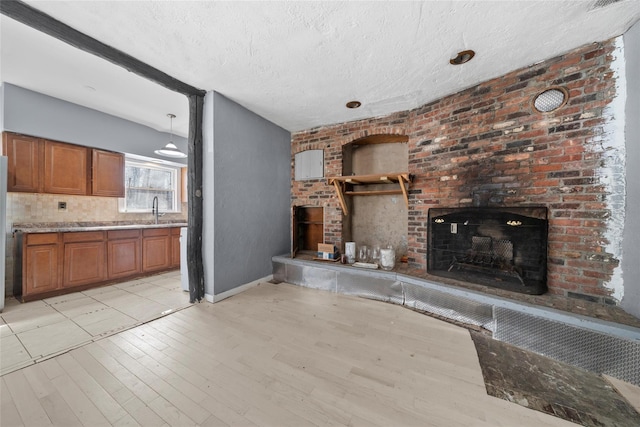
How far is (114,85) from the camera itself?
9.39 feet

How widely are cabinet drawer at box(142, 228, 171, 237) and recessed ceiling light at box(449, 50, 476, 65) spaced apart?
16.0ft

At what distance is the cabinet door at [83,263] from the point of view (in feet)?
10.2

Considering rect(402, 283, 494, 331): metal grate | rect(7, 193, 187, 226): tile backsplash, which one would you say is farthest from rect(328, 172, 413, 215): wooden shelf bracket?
rect(7, 193, 187, 226): tile backsplash

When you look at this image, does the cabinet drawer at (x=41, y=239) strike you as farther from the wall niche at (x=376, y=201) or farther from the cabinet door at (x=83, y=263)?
the wall niche at (x=376, y=201)

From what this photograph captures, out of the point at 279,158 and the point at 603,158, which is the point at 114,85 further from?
the point at 603,158

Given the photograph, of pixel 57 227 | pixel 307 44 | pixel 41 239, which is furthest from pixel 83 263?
pixel 307 44

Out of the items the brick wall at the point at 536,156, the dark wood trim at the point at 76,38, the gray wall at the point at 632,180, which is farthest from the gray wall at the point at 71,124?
the gray wall at the point at 632,180

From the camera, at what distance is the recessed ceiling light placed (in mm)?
2096

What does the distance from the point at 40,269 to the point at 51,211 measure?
1006 millimetres

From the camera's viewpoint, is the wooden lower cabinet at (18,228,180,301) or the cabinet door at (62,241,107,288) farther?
the cabinet door at (62,241,107,288)

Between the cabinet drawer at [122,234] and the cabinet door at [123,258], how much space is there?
52mm

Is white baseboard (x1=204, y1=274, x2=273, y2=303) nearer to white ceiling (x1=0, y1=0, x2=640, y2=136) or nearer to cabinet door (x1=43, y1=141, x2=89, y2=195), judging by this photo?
white ceiling (x1=0, y1=0, x2=640, y2=136)

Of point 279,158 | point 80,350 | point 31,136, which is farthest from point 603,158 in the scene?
point 31,136

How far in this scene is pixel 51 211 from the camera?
339cm
